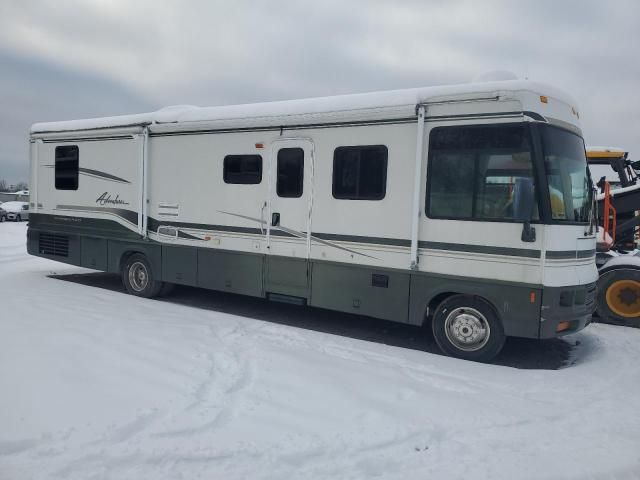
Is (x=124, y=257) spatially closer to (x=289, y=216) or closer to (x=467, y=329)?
A: (x=289, y=216)

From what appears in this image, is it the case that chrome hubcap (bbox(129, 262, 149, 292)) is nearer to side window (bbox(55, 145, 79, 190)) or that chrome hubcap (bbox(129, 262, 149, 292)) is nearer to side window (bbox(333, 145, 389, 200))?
side window (bbox(55, 145, 79, 190))

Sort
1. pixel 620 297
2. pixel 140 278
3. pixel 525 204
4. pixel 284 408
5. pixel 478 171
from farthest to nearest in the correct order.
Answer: pixel 140 278, pixel 620 297, pixel 478 171, pixel 525 204, pixel 284 408

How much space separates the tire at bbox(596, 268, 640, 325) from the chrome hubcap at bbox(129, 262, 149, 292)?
24.3ft

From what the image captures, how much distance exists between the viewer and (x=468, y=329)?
6148 mm

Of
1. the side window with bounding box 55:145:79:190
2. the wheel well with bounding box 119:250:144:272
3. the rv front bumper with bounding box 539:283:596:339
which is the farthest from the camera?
the side window with bounding box 55:145:79:190

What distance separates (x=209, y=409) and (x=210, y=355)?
4.61ft

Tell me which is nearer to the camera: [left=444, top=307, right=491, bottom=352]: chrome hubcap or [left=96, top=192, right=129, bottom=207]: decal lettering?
[left=444, top=307, right=491, bottom=352]: chrome hubcap

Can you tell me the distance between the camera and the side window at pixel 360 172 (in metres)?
6.54

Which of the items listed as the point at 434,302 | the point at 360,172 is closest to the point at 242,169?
the point at 360,172

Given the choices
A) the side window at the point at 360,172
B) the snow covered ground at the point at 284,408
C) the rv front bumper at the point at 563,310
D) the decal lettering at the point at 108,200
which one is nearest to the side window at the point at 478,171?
the side window at the point at 360,172

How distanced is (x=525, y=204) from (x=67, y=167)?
26.9ft

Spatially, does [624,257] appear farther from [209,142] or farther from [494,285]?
[209,142]

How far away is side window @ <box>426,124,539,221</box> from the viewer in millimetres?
5691

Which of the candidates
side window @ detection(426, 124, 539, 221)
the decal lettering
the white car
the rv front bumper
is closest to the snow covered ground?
the rv front bumper
